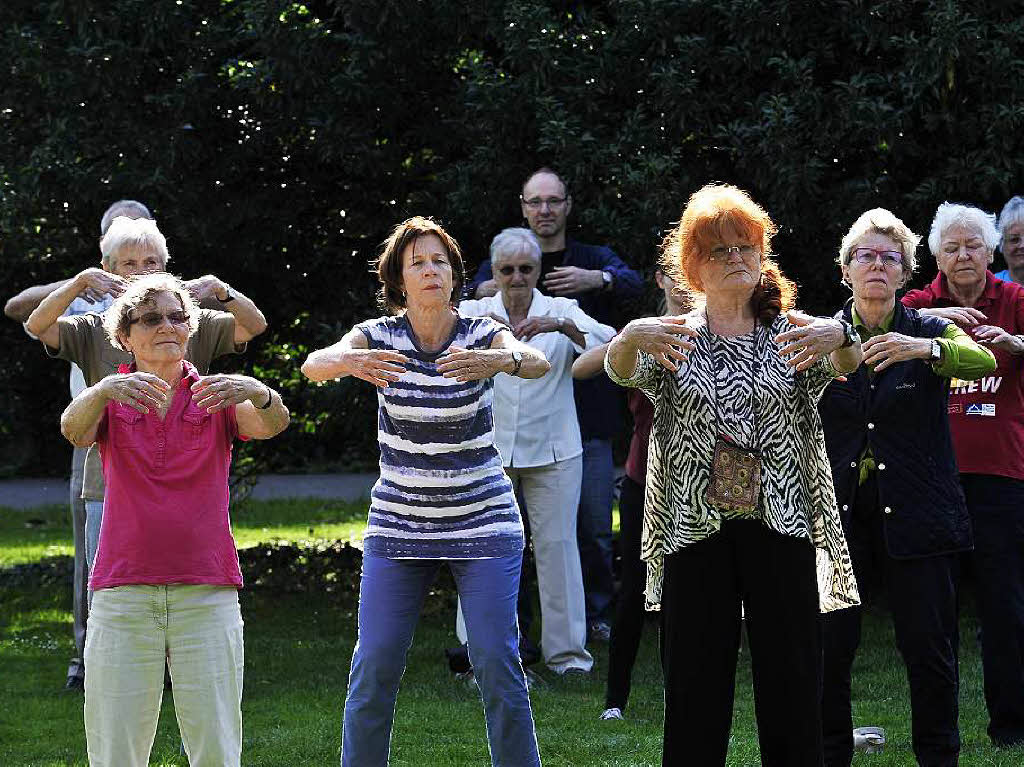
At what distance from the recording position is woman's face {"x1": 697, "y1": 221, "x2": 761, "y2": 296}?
481 cm

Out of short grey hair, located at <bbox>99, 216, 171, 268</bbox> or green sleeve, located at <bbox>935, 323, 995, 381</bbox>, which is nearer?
green sleeve, located at <bbox>935, 323, 995, 381</bbox>

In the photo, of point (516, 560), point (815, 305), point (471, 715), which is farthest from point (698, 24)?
point (516, 560)

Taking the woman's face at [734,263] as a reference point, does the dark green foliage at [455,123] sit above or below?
above

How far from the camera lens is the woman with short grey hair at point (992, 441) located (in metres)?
6.43

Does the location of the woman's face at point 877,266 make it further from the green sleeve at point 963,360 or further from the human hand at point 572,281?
the human hand at point 572,281

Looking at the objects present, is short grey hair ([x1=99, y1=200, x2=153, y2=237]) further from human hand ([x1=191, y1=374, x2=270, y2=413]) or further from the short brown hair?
human hand ([x1=191, y1=374, x2=270, y2=413])

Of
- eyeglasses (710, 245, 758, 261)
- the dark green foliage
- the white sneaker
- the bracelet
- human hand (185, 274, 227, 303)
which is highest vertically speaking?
the dark green foliage

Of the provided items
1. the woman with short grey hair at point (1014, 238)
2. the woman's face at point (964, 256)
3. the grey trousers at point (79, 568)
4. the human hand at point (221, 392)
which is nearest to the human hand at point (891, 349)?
the woman's face at point (964, 256)

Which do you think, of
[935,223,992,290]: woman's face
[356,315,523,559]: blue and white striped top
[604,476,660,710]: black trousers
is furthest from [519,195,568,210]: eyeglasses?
[356,315,523,559]: blue and white striped top

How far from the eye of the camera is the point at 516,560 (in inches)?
208

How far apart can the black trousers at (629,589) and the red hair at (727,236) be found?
77.2 inches

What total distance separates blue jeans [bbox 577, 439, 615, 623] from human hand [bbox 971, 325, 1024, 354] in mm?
3208

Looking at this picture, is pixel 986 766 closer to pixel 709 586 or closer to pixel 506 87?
pixel 709 586

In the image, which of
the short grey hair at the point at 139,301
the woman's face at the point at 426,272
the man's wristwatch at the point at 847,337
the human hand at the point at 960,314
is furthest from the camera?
the human hand at the point at 960,314
